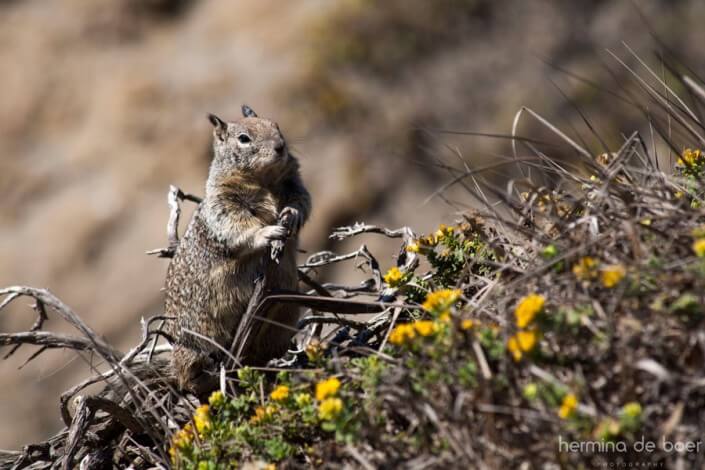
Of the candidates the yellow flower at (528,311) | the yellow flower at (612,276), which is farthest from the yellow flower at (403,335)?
the yellow flower at (612,276)

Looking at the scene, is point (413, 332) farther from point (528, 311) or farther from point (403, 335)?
point (528, 311)

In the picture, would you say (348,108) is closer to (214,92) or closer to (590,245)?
(214,92)

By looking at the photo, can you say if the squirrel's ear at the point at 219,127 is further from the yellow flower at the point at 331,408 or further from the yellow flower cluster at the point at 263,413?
the yellow flower at the point at 331,408

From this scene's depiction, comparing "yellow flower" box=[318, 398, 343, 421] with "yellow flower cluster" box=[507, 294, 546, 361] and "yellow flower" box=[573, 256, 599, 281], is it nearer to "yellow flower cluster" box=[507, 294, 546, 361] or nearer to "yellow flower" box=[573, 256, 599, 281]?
"yellow flower cluster" box=[507, 294, 546, 361]

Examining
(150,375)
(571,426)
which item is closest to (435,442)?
(571,426)

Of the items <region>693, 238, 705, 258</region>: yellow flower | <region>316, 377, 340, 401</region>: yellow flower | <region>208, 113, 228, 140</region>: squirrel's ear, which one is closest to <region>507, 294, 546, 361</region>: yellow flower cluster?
<region>693, 238, 705, 258</region>: yellow flower
